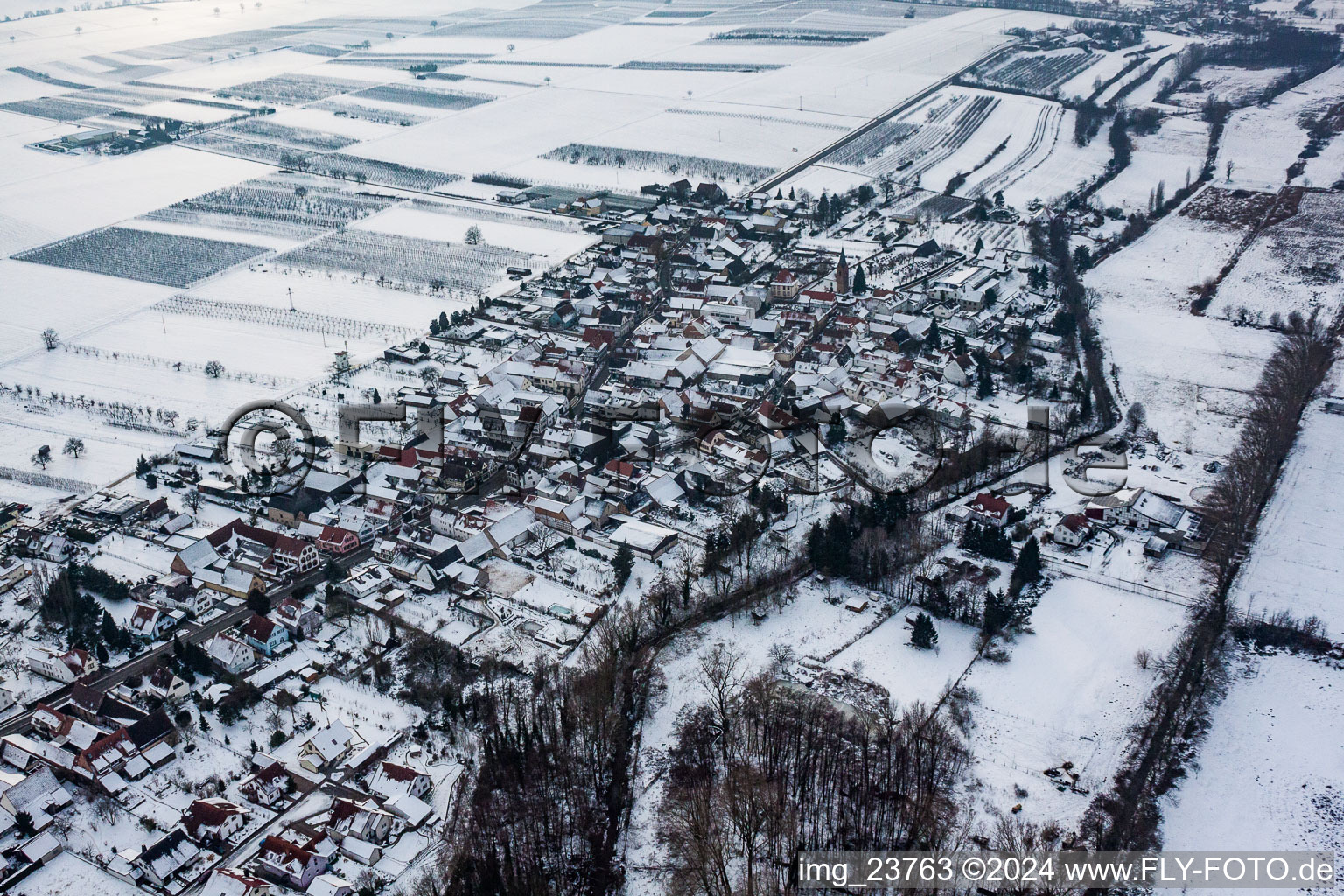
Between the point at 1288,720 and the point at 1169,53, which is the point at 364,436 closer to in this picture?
the point at 1288,720

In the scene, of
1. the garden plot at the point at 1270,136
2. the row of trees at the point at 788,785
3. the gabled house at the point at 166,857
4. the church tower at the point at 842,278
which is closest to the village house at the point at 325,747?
the gabled house at the point at 166,857

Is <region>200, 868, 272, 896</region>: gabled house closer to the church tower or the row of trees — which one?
the row of trees

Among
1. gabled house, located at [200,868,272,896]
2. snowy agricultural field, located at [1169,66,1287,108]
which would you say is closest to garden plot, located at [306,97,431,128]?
snowy agricultural field, located at [1169,66,1287,108]

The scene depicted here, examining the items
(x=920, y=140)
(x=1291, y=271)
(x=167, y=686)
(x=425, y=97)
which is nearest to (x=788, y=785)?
(x=167, y=686)

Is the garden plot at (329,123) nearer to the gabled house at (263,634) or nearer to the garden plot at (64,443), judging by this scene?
the garden plot at (64,443)

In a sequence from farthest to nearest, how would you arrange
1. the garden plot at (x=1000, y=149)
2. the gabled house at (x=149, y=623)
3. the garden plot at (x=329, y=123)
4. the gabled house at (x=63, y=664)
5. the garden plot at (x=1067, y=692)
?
the garden plot at (x=329, y=123) < the garden plot at (x=1000, y=149) < the gabled house at (x=149, y=623) < the gabled house at (x=63, y=664) < the garden plot at (x=1067, y=692)

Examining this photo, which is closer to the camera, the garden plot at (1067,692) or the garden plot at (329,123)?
the garden plot at (1067,692)
